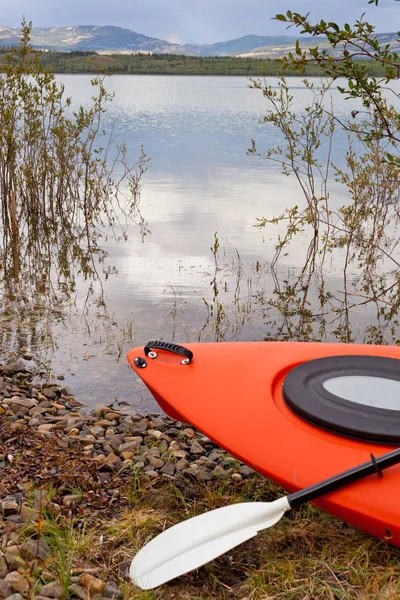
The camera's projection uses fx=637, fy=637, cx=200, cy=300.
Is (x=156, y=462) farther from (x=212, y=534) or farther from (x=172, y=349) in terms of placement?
(x=212, y=534)

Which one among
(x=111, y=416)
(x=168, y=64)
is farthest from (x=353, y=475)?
(x=168, y=64)

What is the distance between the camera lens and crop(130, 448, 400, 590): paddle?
78.5 inches

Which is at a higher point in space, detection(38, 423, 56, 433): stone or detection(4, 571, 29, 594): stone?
detection(4, 571, 29, 594): stone

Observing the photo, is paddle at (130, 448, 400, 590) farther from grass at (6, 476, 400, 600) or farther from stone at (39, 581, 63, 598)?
stone at (39, 581, 63, 598)

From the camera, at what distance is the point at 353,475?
79.4 inches

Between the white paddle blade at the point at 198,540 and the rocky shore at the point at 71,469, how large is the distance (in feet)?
0.31

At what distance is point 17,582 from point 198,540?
57 centimetres

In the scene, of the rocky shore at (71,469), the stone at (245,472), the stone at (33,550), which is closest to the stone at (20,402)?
the rocky shore at (71,469)

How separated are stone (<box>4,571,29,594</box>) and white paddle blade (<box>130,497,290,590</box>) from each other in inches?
13.0

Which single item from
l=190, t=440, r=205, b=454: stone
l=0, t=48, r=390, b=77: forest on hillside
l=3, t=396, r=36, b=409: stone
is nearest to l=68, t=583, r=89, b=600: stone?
l=190, t=440, r=205, b=454: stone

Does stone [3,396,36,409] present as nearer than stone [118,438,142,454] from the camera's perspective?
No

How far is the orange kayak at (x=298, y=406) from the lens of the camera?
206 cm

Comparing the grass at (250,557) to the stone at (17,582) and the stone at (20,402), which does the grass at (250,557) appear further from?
the stone at (20,402)

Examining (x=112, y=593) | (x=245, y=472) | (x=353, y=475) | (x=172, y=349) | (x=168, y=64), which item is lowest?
(x=245, y=472)
